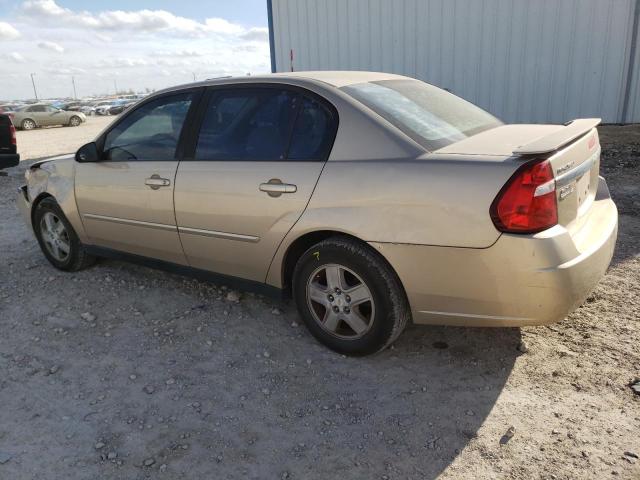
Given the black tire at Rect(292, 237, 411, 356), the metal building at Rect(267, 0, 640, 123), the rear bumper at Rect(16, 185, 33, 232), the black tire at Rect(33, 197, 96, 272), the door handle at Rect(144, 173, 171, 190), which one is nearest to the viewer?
the black tire at Rect(292, 237, 411, 356)

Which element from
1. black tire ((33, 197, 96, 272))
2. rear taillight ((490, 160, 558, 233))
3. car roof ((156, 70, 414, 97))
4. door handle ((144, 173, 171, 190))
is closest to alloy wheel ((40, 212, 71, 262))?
black tire ((33, 197, 96, 272))

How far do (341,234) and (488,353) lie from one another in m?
1.12

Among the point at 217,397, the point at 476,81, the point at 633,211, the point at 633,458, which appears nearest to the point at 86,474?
the point at 217,397

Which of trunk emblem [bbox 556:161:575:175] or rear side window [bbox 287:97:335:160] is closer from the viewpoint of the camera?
trunk emblem [bbox 556:161:575:175]

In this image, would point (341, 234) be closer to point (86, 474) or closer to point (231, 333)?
point (231, 333)

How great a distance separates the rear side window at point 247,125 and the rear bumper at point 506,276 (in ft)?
3.17

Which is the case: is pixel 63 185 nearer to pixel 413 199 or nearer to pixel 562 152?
pixel 413 199

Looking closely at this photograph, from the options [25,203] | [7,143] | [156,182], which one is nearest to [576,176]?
[156,182]

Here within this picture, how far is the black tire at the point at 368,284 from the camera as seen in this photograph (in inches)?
111

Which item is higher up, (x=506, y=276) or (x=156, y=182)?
(x=156, y=182)

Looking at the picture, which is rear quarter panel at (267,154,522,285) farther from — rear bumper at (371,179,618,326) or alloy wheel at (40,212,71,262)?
alloy wheel at (40,212,71,262)

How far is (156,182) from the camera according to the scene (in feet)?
12.1

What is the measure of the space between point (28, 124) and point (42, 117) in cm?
77

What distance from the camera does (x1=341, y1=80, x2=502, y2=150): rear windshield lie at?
2.89 m
